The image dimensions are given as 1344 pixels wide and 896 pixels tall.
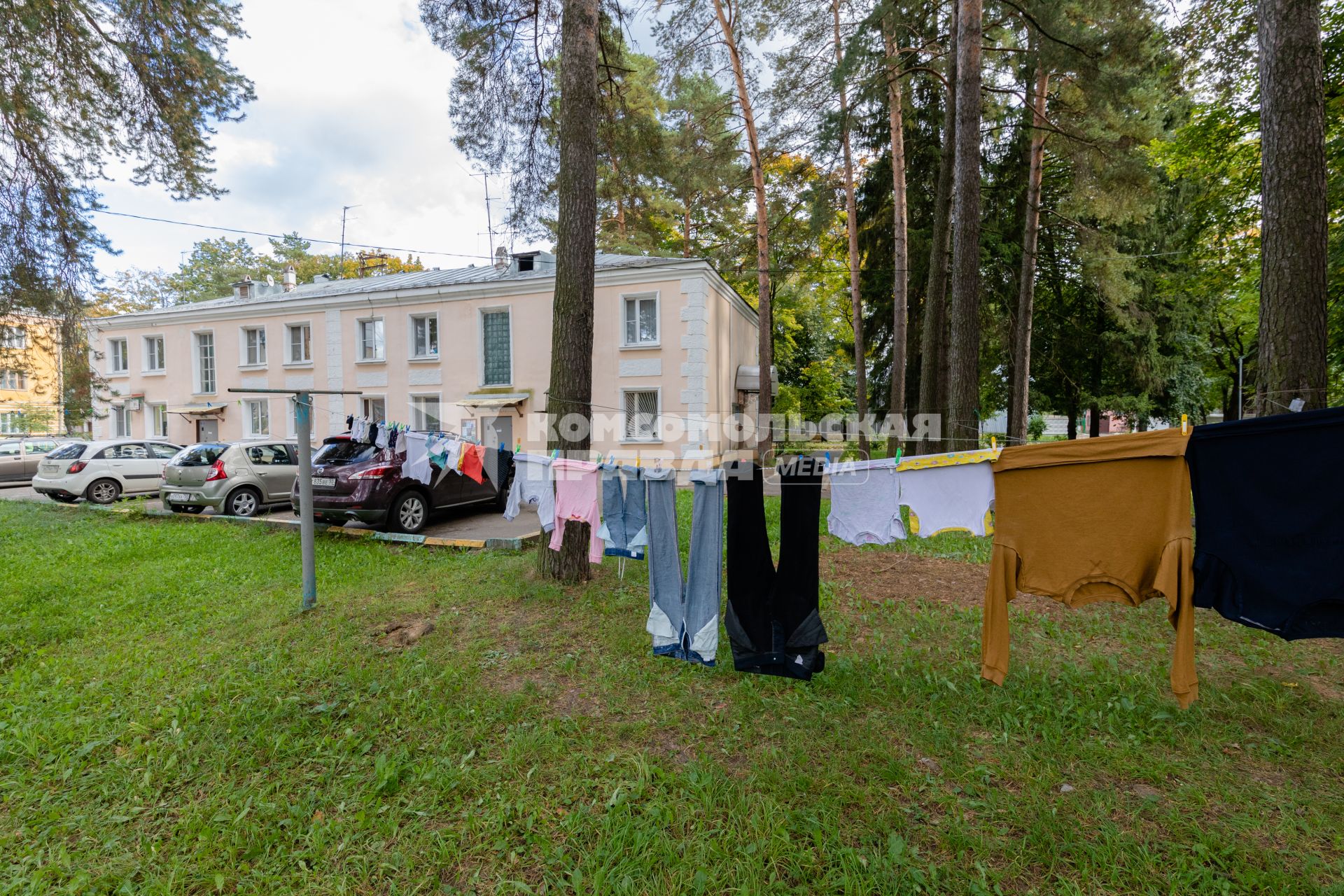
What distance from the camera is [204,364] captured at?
20.3 m

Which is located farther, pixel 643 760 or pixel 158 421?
pixel 158 421

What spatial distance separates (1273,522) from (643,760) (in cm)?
318

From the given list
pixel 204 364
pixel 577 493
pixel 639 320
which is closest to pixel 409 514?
pixel 577 493

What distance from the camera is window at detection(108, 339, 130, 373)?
20891 mm

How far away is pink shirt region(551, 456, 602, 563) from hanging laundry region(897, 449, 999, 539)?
7.35 feet

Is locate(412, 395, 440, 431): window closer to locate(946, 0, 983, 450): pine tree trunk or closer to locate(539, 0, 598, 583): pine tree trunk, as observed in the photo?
locate(539, 0, 598, 583): pine tree trunk

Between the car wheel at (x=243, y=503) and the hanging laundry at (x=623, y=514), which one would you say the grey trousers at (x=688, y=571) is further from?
the car wheel at (x=243, y=503)

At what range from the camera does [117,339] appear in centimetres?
2091

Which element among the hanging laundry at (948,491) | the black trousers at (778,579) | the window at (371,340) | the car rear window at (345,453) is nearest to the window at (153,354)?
the window at (371,340)

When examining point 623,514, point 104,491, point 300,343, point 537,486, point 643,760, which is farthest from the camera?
point 300,343

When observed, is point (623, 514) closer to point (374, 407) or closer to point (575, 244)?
point (575, 244)

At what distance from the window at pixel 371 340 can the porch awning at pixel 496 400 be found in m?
3.76

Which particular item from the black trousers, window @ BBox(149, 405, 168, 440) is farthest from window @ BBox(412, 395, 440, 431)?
the black trousers

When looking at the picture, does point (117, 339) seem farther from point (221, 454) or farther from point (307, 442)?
point (307, 442)
